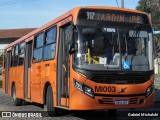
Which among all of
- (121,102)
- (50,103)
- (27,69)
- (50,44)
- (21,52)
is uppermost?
(50,44)

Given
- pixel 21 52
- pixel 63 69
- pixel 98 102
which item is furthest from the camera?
pixel 21 52

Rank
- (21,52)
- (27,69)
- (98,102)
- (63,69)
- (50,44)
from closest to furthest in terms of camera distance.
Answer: (98,102), (63,69), (50,44), (27,69), (21,52)

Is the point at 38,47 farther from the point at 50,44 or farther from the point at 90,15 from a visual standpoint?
the point at 90,15

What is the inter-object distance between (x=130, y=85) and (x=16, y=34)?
60833 millimetres

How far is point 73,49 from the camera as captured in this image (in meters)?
10.4

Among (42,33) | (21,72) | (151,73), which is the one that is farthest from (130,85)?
(21,72)

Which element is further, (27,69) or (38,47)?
(27,69)

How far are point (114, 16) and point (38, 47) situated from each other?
4.01 meters

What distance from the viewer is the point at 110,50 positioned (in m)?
10.5

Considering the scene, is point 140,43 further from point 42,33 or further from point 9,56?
point 9,56

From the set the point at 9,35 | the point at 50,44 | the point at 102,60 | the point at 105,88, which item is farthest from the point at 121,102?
the point at 9,35

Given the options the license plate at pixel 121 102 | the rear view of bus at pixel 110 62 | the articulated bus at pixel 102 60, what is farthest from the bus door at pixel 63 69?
the license plate at pixel 121 102

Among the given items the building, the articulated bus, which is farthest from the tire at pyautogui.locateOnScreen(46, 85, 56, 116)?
the building

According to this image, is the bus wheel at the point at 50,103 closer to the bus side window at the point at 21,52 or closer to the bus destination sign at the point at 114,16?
the bus destination sign at the point at 114,16
